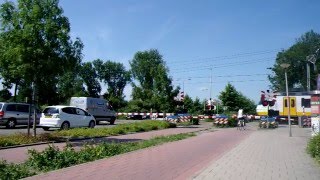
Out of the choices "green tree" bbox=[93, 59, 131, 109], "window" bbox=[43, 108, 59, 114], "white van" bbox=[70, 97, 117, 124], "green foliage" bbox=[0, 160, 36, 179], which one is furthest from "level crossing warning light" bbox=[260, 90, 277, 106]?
"green tree" bbox=[93, 59, 131, 109]

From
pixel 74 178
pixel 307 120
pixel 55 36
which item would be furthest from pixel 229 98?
pixel 74 178

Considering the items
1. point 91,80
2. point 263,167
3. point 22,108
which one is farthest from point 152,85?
point 91,80

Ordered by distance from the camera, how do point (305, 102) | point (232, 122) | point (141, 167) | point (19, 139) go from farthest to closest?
point (305, 102)
point (232, 122)
point (19, 139)
point (141, 167)

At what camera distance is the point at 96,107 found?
3941cm

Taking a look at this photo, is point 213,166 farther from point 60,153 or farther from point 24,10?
point 24,10

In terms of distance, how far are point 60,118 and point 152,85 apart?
106ft

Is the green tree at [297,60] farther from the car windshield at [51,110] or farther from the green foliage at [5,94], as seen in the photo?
the car windshield at [51,110]

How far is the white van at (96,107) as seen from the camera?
3882 centimetres

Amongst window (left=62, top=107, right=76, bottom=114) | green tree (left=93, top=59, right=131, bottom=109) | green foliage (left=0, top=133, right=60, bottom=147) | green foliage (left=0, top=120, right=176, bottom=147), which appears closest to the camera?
green foliage (left=0, top=133, right=60, bottom=147)

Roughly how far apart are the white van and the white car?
11639 millimetres

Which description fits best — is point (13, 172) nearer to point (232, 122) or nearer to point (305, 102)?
point (232, 122)

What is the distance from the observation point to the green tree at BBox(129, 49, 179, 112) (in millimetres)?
42875

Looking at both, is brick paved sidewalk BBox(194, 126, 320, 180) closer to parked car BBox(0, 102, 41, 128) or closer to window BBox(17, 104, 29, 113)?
parked car BBox(0, 102, 41, 128)

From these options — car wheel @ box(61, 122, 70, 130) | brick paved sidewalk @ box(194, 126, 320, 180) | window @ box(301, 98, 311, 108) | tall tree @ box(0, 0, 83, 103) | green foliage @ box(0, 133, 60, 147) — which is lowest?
brick paved sidewalk @ box(194, 126, 320, 180)
